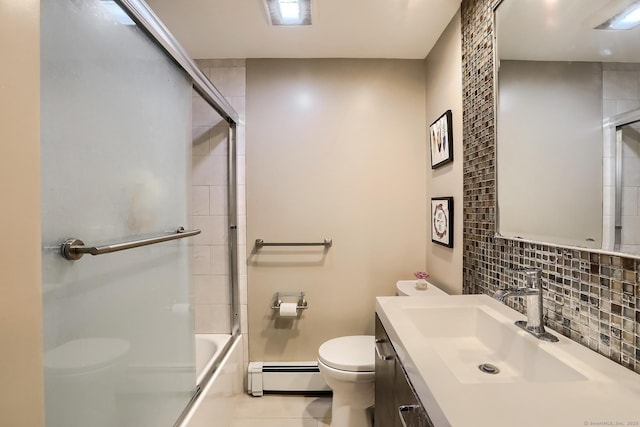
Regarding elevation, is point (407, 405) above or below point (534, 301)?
below

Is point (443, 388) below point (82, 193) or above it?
below

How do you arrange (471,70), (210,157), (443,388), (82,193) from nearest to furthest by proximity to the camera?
1. (443,388)
2. (82,193)
3. (471,70)
4. (210,157)

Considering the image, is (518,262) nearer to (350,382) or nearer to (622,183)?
(622,183)

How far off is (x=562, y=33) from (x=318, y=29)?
47.3 inches

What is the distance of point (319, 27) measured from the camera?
1.62m

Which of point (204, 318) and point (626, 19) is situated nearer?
point (626, 19)

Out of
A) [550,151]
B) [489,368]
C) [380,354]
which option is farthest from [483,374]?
[550,151]

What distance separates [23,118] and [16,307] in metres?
0.32

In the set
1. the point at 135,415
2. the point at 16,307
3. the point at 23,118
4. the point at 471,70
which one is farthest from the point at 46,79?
the point at 471,70

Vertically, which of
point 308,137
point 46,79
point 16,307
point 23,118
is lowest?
point 16,307

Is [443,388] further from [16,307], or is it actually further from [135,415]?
[135,415]

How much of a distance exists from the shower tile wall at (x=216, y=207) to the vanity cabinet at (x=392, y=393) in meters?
1.10

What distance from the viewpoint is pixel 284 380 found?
190 centimetres

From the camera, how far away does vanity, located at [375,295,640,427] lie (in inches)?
20.7
